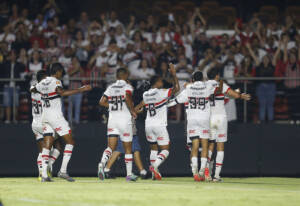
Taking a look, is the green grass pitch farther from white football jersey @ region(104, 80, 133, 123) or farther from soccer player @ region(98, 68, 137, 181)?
white football jersey @ region(104, 80, 133, 123)

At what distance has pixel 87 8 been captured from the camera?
2567 cm

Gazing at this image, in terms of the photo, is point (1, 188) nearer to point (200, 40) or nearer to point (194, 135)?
point (194, 135)

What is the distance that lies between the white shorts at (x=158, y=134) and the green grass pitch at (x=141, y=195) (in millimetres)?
1882

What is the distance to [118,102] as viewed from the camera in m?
13.6

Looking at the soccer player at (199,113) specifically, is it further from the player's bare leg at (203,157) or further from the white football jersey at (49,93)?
the white football jersey at (49,93)

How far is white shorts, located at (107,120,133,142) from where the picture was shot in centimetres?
1358

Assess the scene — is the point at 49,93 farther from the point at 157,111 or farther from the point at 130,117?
the point at 157,111

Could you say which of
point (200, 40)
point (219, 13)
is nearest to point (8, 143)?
point (200, 40)

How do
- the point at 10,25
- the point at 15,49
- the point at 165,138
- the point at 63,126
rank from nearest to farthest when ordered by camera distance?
the point at 63,126, the point at 165,138, the point at 15,49, the point at 10,25

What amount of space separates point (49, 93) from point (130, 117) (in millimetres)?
1681

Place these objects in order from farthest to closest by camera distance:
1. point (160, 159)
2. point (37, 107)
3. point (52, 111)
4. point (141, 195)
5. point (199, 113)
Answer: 1. point (37, 107)
2. point (160, 159)
3. point (199, 113)
4. point (52, 111)
5. point (141, 195)

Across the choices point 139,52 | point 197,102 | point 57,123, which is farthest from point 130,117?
point 139,52

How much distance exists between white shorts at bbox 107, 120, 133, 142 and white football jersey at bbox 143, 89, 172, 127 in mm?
698

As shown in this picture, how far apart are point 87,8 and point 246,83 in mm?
10201
